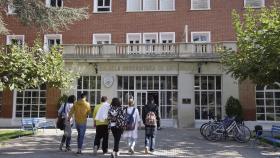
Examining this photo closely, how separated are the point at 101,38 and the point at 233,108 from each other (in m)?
10.9

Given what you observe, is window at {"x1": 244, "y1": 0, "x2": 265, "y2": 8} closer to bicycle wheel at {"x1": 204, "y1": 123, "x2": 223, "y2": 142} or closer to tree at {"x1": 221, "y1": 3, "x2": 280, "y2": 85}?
tree at {"x1": 221, "y1": 3, "x2": 280, "y2": 85}

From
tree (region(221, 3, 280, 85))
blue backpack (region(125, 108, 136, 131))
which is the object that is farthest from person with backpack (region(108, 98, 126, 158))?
tree (region(221, 3, 280, 85))

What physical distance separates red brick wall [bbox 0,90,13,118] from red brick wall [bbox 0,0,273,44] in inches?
170

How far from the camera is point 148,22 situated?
96.0ft

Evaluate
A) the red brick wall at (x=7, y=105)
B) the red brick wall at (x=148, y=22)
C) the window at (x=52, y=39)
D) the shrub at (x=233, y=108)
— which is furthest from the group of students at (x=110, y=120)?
the window at (x=52, y=39)

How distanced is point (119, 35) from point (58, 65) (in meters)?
7.53

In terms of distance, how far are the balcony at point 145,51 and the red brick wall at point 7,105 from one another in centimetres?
537

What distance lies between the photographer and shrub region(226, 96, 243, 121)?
1014 inches

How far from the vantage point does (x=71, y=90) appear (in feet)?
91.9

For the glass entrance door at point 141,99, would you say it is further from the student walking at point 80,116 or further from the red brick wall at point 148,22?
the student walking at point 80,116

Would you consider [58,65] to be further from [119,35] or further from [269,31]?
[269,31]

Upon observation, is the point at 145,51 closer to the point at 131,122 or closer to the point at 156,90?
the point at 156,90

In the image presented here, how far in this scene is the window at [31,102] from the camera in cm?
2903

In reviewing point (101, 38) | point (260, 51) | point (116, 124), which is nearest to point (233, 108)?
point (260, 51)
